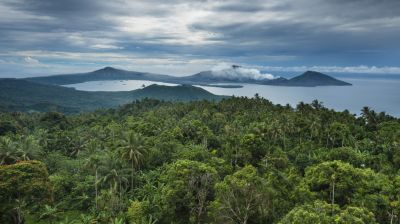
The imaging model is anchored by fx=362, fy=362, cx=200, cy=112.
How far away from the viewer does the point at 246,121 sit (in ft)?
357

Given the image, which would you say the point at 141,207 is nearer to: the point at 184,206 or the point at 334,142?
the point at 184,206

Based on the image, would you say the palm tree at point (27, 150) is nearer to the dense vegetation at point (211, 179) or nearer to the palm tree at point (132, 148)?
the dense vegetation at point (211, 179)

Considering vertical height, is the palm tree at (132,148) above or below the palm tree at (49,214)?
above

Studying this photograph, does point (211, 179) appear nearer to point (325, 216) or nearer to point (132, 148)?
point (132, 148)

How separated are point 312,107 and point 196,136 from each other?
48.3m

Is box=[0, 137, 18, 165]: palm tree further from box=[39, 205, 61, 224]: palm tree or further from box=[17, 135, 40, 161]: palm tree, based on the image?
box=[39, 205, 61, 224]: palm tree

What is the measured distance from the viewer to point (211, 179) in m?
47.7

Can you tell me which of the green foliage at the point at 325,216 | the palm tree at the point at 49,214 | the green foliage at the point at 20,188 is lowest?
the palm tree at the point at 49,214

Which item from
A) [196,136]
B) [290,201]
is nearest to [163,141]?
[196,136]

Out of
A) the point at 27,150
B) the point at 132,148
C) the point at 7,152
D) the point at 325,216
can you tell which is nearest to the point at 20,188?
the point at 132,148

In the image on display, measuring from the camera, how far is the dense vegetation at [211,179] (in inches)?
1638

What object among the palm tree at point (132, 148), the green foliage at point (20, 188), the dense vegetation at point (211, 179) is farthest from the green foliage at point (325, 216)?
the green foliage at point (20, 188)

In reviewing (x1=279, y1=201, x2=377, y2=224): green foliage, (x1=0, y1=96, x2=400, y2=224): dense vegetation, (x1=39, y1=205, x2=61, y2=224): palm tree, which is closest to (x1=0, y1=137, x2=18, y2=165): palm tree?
(x1=0, y1=96, x2=400, y2=224): dense vegetation

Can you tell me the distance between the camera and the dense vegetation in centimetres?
4159
